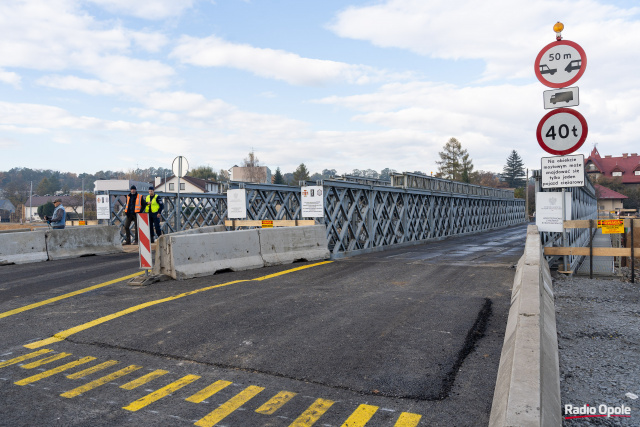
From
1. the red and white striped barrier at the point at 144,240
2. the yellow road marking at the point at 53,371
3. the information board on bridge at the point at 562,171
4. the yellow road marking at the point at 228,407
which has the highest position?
the information board on bridge at the point at 562,171

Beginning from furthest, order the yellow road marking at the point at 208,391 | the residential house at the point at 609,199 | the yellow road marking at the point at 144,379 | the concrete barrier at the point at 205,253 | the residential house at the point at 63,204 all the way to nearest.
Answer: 1. the residential house at the point at 63,204
2. the residential house at the point at 609,199
3. the concrete barrier at the point at 205,253
4. the yellow road marking at the point at 144,379
5. the yellow road marking at the point at 208,391

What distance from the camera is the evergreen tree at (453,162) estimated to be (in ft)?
263

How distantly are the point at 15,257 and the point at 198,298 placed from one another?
7.34 m

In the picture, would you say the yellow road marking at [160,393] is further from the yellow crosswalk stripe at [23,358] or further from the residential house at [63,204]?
the residential house at [63,204]

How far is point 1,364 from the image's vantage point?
432 centimetres

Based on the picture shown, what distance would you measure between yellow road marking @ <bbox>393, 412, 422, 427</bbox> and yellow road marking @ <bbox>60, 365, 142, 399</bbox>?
2.42m

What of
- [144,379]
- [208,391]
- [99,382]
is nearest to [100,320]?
[99,382]

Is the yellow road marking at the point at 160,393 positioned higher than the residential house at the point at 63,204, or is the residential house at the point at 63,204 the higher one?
the residential house at the point at 63,204

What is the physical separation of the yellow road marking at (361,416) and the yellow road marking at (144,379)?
180 centimetres

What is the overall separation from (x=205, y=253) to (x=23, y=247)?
19.4 ft

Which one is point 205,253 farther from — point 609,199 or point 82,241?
point 609,199

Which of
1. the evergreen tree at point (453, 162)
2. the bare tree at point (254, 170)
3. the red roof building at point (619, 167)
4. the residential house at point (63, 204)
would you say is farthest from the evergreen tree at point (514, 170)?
the residential house at point (63, 204)

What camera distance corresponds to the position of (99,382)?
152 inches

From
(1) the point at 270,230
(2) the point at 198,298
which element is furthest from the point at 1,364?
(1) the point at 270,230
